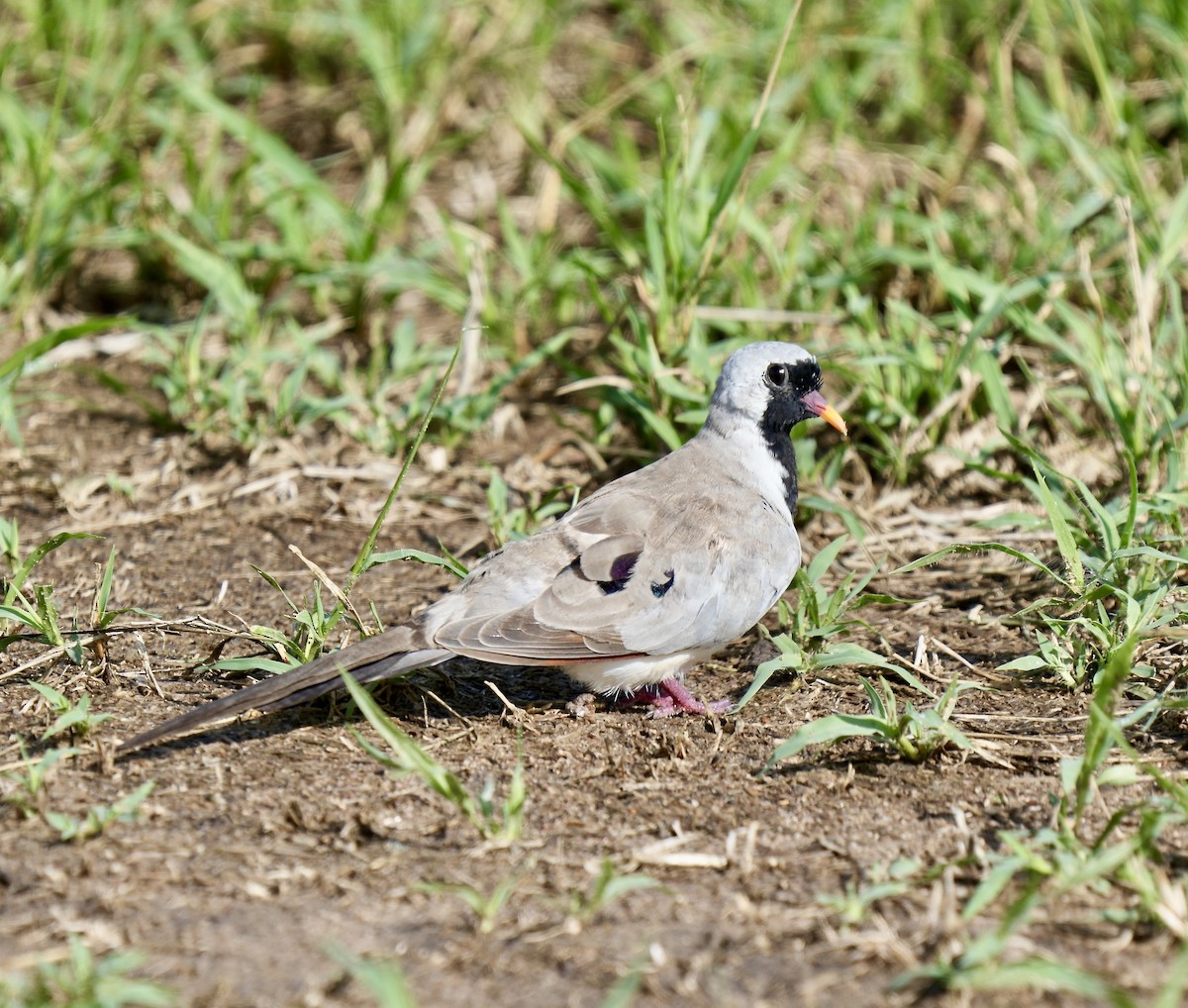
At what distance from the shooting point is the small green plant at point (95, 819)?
332cm

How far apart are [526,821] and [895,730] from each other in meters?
1.01

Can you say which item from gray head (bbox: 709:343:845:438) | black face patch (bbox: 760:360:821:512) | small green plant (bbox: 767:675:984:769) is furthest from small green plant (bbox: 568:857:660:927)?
gray head (bbox: 709:343:845:438)

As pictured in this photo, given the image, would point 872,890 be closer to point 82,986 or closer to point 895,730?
point 895,730

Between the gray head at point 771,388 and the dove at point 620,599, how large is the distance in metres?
0.23

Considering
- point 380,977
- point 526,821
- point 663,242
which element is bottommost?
point 526,821

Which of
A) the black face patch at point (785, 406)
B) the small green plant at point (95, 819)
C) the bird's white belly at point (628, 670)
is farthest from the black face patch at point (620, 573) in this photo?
the small green plant at point (95, 819)

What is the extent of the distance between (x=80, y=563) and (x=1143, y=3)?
5689 millimetres

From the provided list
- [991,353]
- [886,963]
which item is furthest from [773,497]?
[886,963]

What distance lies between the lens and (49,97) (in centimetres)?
766

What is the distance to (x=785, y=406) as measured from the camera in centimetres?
488

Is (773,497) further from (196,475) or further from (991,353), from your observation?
(196,475)

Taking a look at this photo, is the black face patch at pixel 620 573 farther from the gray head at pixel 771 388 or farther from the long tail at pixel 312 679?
the gray head at pixel 771 388

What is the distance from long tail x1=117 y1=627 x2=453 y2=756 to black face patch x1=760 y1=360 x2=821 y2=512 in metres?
1.55

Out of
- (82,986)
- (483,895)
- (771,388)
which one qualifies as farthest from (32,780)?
(771,388)
